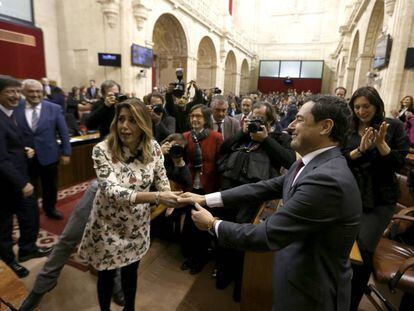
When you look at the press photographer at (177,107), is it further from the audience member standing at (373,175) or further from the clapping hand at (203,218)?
the clapping hand at (203,218)

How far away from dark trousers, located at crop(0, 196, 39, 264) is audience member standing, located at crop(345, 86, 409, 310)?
2804 mm

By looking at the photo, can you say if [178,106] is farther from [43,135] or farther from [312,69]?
[312,69]

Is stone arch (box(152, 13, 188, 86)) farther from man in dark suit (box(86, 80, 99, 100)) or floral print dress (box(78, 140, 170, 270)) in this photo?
floral print dress (box(78, 140, 170, 270))

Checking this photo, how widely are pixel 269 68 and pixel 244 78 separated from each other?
2620mm

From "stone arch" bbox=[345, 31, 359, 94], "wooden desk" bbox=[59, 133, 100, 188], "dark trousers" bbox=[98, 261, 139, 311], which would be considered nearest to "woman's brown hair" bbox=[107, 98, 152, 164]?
"dark trousers" bbox=[98, 261, 139, 311]

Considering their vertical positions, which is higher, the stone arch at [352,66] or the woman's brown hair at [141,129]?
the stone arch at [352,66]

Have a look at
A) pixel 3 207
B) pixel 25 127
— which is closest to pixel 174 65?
pixel 25 127

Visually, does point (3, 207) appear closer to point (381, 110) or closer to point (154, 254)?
point (154, 254)

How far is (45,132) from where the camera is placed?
2.96 metres

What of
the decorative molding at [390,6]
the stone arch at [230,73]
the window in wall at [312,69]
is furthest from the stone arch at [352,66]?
the window in wall at [312,69]

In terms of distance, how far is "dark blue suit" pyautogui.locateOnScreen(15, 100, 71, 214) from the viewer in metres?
2.84

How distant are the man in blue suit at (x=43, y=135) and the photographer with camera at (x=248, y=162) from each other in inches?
80.3

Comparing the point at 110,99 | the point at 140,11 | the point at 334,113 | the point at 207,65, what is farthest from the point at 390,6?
the point at 207,65

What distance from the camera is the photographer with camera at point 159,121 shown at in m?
2.88
